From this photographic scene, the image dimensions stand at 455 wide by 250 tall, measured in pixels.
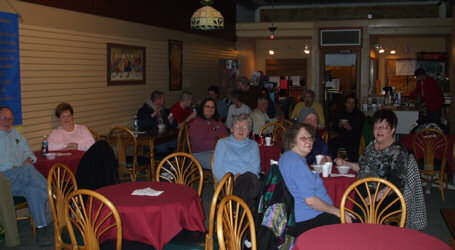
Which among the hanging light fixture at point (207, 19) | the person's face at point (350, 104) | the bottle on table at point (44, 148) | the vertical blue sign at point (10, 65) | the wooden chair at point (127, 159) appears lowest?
the wooden chair at point (127, 159)

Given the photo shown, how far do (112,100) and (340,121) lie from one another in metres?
A: 3.63

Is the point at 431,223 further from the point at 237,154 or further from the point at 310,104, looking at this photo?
the point at 310,104

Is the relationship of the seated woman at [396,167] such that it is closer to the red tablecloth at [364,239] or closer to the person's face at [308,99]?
the red tablecloth at [364,239]

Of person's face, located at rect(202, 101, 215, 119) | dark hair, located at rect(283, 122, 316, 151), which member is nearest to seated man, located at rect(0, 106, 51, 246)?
person's face, located at rect(202, 101, 215, 119)

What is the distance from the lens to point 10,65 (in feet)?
18.4

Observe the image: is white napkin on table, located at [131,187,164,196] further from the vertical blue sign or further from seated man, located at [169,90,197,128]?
seated man, located at [169,90,197,128]

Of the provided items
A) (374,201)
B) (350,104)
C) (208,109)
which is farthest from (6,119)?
(350,104)

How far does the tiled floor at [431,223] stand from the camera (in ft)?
16.4

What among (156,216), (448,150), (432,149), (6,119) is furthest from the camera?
(448,150)

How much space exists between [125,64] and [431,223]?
5.24 m

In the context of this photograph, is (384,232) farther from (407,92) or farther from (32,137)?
(407,92)

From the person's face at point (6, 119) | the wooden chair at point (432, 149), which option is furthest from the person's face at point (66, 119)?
the wooden chair at point (432, 149)

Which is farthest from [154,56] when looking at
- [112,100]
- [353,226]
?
[353,226]

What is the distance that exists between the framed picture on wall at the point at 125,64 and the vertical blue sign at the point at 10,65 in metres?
2.06
